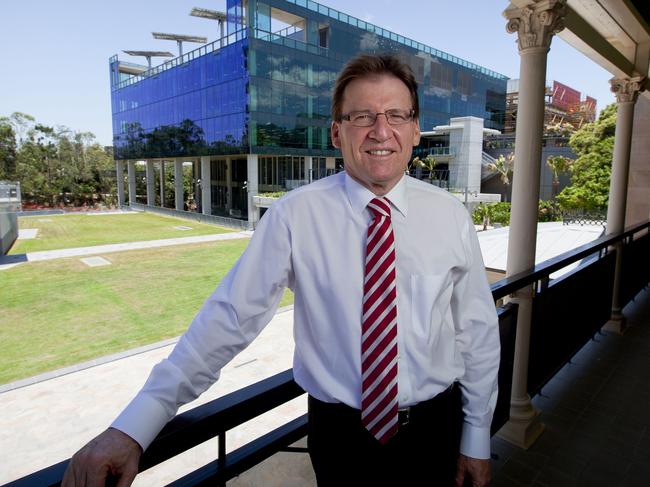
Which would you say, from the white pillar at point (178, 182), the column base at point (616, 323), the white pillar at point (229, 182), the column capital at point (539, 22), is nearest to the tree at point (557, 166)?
the white pillar at point (229, 182)

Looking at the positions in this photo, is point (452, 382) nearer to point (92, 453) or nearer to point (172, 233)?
point (92, 453)

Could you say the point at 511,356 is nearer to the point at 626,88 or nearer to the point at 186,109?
the point at 626,88

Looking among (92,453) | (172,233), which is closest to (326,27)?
(172,233)

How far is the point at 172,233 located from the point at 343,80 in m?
33.4

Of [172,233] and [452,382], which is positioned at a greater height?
[452,382]

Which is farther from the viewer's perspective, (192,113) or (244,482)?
(192,113)

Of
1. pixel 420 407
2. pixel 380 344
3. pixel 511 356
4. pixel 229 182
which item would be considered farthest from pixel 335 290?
pixel 229 182

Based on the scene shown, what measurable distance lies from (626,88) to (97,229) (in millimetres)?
35773

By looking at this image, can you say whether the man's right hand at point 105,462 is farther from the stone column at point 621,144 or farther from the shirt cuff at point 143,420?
the stone column at point 621,144

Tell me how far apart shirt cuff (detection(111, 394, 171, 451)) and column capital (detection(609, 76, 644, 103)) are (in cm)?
646

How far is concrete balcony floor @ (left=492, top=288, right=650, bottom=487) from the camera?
8.85ft

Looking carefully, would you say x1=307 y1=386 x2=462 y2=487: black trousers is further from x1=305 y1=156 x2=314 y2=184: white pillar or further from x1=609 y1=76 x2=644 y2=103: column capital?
x1=305 y1=156 x2=314 y2=184: white pillar

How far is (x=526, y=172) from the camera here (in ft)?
10.5

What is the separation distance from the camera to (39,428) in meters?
8.02
